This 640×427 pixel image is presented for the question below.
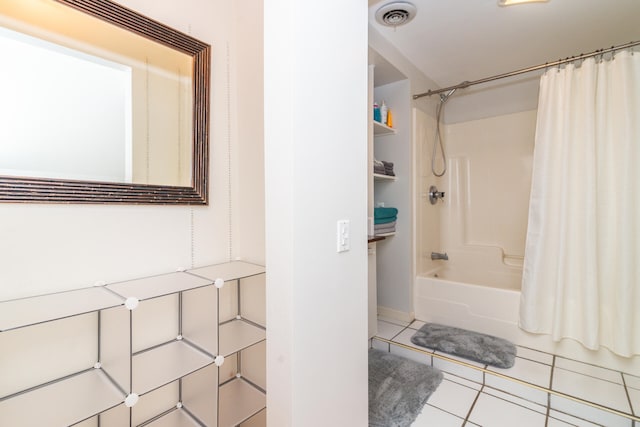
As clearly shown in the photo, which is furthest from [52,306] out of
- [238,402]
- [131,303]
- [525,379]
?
[525,379]

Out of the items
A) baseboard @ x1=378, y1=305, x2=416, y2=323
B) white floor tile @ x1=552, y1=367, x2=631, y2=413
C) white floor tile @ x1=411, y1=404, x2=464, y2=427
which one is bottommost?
white floor tile @ x1=411, y1=404, x2=464, y2=427

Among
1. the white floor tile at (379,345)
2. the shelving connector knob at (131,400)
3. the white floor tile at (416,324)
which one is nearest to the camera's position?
the shelving connector knob at (131,400)

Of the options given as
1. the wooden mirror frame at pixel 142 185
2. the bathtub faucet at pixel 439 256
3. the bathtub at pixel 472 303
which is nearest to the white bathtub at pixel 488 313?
the bathtub at pixel 472 303

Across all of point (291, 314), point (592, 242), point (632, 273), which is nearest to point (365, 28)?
point (291, 314)

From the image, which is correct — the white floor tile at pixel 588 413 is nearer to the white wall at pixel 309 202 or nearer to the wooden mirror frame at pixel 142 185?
the white wall at pixel 309 202

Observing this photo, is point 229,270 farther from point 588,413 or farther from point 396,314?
point 588,413

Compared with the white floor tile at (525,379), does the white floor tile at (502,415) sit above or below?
below

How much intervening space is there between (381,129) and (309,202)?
5.66 feet

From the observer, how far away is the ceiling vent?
1807mm

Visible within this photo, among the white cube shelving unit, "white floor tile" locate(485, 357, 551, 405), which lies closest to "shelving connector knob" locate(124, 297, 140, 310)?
the white cube shelving unit

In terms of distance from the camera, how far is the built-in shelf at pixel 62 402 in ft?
2.69

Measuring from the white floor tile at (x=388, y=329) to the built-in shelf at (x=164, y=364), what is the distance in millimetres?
1464

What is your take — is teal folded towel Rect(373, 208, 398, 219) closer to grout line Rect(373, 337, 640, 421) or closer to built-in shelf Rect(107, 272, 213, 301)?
grout line Rect(373, 337, 640, 421)

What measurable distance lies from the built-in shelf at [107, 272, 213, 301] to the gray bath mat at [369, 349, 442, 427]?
3.58 feet
